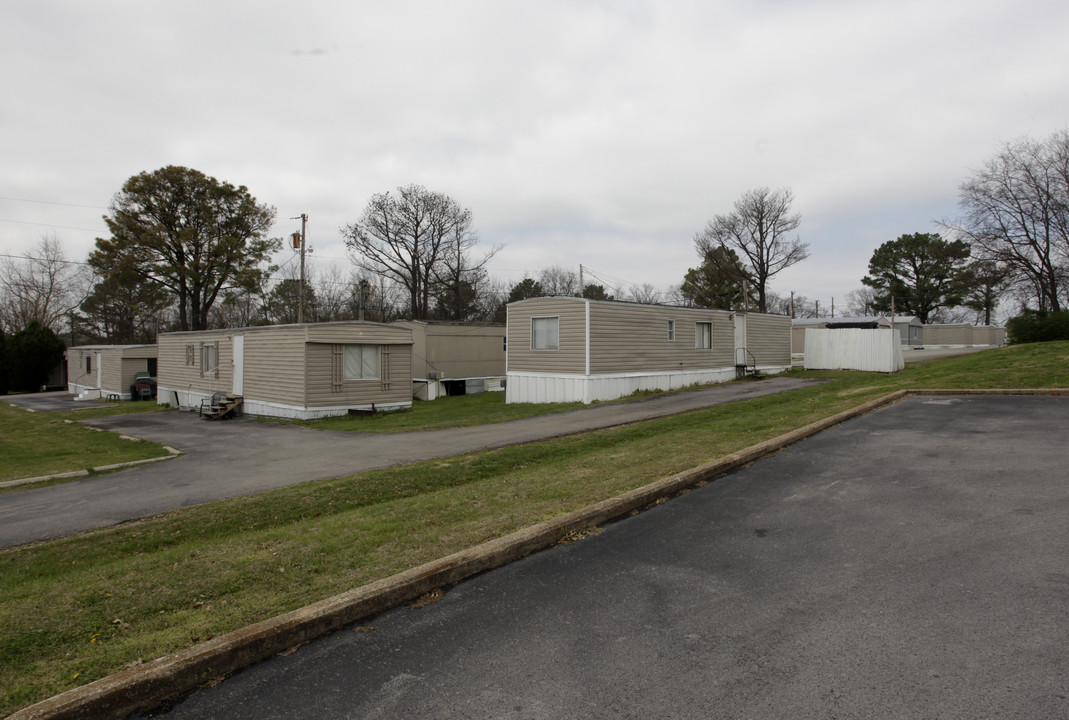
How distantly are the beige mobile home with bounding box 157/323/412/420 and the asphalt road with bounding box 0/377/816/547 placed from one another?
1471mm

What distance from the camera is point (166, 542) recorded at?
580cm

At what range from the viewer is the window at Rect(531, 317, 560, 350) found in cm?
2109

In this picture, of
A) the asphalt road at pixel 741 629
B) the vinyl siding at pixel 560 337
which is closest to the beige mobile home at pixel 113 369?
the vinyl siding at pixel 560 337

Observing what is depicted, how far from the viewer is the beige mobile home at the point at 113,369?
3316 cm

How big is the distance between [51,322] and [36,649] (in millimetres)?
61314

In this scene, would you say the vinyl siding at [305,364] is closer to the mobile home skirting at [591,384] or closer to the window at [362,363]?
the window at [362,363]

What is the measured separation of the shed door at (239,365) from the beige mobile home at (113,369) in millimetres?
15118

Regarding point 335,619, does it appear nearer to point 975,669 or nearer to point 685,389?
point 975,669

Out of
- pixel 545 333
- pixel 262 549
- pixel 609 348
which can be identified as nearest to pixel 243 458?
pixel 262 549

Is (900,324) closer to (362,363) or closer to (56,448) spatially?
(362,363)

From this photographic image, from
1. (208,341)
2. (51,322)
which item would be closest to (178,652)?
(208,341)

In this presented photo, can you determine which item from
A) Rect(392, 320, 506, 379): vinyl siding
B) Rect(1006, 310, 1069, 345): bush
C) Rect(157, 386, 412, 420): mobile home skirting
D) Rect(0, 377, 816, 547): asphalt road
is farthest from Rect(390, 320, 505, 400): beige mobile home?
Rect(1006, 310, 1069, 345): bush

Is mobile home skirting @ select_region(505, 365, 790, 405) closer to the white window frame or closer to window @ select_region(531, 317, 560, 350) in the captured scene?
window @ select_region(531, 317, 560, 350)

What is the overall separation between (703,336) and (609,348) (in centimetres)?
559
